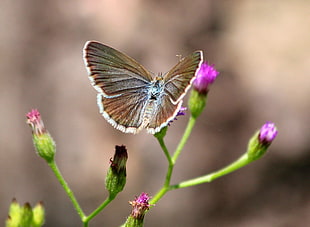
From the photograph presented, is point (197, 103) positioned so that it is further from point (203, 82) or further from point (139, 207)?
point (139, 207)

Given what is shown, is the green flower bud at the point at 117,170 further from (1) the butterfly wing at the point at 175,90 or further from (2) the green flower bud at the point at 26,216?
(2) the green flower bud at the point at 26,216

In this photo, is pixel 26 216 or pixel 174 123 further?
pixel 174 123

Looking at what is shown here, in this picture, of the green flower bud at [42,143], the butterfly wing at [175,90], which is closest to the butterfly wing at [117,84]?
the butterfly wing at [175,90]

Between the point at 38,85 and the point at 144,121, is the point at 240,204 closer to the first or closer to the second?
the point at 38,85

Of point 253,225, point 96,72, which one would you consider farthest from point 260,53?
point 96,72

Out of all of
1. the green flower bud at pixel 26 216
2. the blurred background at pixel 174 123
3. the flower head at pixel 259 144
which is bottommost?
the flower head at pixel 259 144

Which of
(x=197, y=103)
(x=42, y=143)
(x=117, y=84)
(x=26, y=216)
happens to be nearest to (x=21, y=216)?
(x=26, y=216)

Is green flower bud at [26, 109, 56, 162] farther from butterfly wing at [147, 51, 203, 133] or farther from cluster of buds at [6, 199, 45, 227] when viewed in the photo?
butterfly wing at [147, 51, 203, 133]
